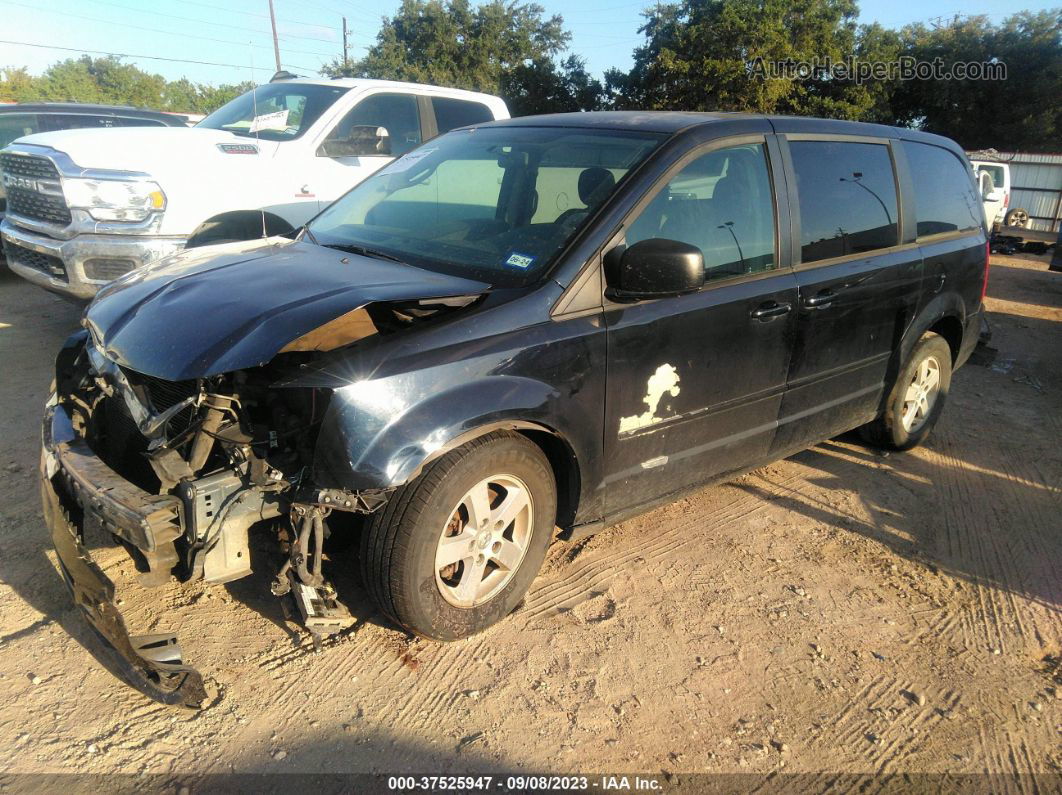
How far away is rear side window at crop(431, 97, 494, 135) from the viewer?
7.25m

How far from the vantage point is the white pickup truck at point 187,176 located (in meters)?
5.39

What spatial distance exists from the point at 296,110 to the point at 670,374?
5026 millimetres

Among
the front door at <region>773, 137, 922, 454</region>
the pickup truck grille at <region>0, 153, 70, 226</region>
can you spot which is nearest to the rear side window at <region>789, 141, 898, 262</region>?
the front door at <region>773, 137, 922, 454</region>

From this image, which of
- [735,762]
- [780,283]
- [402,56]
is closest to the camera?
[735,762]

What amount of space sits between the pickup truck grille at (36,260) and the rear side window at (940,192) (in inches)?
224

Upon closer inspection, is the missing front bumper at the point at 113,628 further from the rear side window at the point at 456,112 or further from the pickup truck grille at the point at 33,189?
the rear side window at the point at 456,112

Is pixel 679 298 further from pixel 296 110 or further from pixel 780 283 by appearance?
pixel 296 110

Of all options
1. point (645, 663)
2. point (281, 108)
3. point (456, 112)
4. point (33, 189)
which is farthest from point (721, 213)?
point (33, 189)

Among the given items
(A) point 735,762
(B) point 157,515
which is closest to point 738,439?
(A) point 735,762

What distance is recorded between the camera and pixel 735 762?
8.00ft

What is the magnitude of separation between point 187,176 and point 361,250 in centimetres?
301

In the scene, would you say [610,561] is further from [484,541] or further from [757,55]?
[757,55]

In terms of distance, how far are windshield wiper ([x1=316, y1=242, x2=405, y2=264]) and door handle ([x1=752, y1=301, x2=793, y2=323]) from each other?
1.57 metres

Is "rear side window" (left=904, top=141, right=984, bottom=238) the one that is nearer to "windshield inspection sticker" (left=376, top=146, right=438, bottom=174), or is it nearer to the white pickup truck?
"windshield inspection sticker" (left=376, top=146, right=438, bottom=174)
